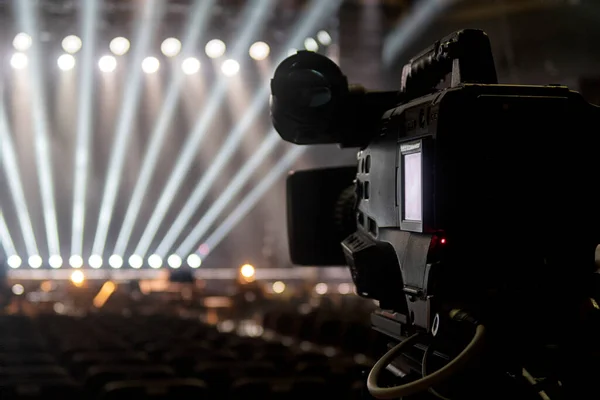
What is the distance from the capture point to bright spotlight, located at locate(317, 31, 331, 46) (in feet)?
40.7

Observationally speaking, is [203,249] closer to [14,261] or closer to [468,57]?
[14,261]

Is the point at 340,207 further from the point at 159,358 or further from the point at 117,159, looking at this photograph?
the point at 117,159

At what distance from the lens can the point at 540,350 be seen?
126cm

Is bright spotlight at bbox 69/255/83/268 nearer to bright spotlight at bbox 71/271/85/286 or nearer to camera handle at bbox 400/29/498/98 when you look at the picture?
bright spotlight at bbox 71/271/85/286

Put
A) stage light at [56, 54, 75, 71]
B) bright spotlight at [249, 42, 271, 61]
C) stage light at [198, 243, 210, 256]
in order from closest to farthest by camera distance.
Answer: bright spotlight at [249, 42, 271, 61], stage light at [56, 54, 75, 71], stage light at [198, 243, 210, 256]

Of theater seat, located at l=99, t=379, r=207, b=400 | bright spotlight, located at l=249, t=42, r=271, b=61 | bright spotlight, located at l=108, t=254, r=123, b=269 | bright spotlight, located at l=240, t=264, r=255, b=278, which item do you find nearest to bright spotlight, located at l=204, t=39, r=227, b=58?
bright spotlight, located at l=249, t=42, r=271, b=61

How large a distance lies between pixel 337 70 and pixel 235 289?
16.7m

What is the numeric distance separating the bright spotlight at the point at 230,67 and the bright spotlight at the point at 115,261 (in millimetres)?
4698

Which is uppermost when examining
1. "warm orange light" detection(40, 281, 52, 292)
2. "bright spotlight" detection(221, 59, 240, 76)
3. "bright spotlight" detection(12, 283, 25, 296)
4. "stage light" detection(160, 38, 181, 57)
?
"stage light" detection(160, 38, 181, 57)

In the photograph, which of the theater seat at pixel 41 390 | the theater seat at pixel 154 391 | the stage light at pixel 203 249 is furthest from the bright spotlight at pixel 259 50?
the theater seat at pixel 154 391

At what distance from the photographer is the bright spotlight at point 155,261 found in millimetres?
17312

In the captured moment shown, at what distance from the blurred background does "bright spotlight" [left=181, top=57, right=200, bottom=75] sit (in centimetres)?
5

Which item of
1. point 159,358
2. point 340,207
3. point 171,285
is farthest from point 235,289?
point 340,207

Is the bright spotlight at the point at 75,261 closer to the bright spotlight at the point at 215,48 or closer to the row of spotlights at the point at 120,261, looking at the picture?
the row of spotlights at the point at 120,261
